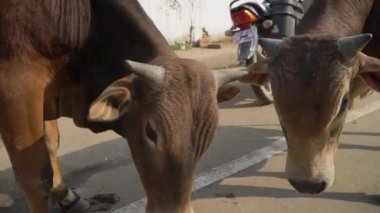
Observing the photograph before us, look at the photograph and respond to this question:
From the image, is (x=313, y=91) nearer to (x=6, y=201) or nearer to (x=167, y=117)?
(x=167, y=117)

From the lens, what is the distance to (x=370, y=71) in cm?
361

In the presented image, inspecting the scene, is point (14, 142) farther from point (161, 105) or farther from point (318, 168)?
point (318, 168)

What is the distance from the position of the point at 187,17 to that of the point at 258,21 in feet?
13.3

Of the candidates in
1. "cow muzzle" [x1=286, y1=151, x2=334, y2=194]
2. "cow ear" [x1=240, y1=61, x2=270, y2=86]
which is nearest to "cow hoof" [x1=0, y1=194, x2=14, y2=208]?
"cow ear" [x1=240, y1=61, x2=270, y2=86]

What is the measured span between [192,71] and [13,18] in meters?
1.32

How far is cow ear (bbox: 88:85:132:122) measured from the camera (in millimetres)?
2877

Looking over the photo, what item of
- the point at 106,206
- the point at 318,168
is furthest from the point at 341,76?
the point at 106,206

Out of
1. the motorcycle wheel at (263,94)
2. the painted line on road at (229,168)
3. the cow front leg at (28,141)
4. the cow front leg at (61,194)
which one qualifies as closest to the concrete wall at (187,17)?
the motorcycle wheel at (263,94)

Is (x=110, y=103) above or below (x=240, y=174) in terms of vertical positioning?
A: above

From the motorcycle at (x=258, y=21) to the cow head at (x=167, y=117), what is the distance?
367 centimetres

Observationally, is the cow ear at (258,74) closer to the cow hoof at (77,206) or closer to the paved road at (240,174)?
the paved road at (240,174)

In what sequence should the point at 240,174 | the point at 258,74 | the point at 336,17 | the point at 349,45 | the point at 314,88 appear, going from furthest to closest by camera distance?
the point at 240,174
the point at 336,17
the point at 258,74
the point at 349,45
the point at 314,88

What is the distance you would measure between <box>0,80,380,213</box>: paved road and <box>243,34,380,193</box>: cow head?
0.75 meters

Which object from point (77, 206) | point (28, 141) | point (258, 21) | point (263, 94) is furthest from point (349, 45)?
point (263, 94)
